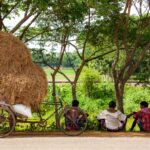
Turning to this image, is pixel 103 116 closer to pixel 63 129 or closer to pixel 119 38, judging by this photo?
pixel 63 129

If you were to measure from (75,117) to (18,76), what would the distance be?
171 cm

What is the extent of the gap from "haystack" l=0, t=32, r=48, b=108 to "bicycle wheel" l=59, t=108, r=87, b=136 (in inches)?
31.5

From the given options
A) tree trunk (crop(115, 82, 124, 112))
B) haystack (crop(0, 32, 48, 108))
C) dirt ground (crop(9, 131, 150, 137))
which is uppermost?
haystack (crop(0, 32, 48, 108))

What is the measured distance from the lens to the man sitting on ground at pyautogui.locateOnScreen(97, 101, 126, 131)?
41.1 ft

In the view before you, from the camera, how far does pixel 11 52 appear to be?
38.4 feet

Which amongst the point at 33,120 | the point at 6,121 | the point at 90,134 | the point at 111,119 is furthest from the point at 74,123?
the point at 6,121

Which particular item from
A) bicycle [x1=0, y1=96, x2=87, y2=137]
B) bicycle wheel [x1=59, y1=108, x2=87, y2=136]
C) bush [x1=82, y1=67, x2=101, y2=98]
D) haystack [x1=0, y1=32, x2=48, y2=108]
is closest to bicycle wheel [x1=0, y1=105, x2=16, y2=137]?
bicycle [x1=0, y1=96, x2=87, y2=137]

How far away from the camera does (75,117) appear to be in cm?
Result: 1191

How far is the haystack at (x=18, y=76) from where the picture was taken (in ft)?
37.0
